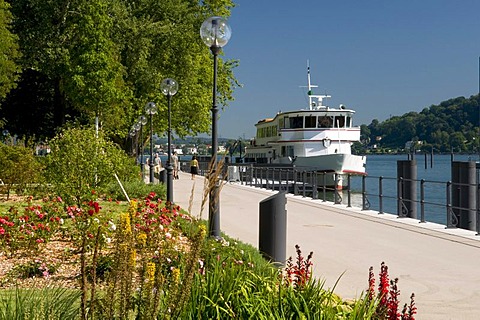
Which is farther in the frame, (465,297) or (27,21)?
(27,21)

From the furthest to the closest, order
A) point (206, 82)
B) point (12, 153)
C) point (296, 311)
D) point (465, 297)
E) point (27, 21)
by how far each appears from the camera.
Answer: point (206, 82)
point (27, 21)
point (12, 153)
point (465, 297)
point (296, 311)

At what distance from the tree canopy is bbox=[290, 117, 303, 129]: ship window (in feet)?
19.7

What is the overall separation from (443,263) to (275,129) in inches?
1738

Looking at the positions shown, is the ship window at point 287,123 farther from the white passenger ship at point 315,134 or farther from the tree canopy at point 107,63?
the tree canopy at point 107,63

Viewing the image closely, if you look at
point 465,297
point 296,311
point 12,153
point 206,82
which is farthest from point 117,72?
point 296,311

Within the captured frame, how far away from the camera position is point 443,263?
1005 cm

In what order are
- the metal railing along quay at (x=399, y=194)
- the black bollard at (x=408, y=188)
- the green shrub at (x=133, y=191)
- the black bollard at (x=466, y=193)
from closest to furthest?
1. the metal railing along quay at (x=399, y=194)
2. the black bollard at (x=466, y=193)
3. the black bollard at (x=408, y=188)
4. the green shrub at (x=133, y=191)

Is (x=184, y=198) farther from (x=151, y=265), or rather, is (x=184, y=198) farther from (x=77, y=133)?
(x=151, y=265)

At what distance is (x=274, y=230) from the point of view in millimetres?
8211

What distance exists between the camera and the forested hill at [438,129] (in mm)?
146375

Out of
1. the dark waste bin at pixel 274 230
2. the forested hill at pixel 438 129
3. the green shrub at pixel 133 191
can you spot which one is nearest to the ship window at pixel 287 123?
the green shrub at pixel 133 191

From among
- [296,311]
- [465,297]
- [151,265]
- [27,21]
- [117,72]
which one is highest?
[27,21]

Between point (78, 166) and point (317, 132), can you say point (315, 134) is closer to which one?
point (317, 132)

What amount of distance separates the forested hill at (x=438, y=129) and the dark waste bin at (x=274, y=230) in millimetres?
135604
